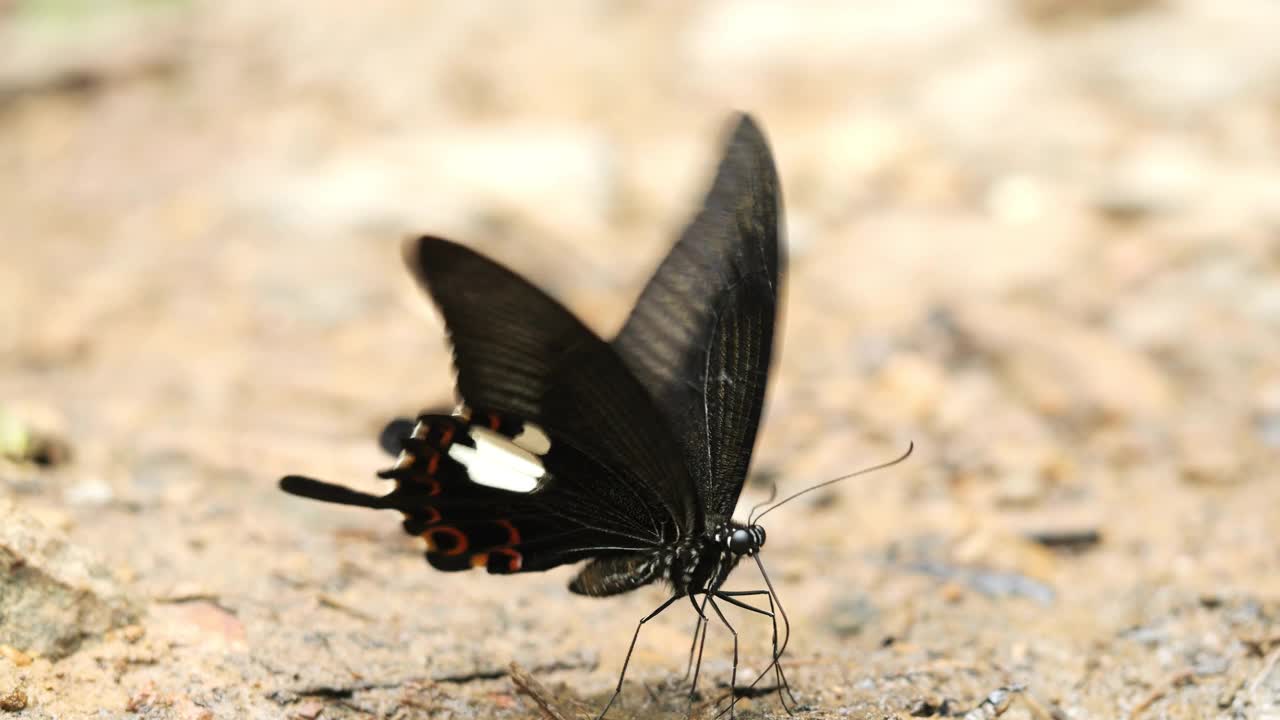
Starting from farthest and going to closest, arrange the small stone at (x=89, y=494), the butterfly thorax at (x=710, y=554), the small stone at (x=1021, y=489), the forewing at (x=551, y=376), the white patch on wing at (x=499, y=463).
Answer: the small stone at (x=1021, y=489)
the small stone at (x=89, y=494)
the butterfly thorax at (x=710, y=554)
the white patch on wing at (x=499, y=463)
the forewing at (x=551, y=376)

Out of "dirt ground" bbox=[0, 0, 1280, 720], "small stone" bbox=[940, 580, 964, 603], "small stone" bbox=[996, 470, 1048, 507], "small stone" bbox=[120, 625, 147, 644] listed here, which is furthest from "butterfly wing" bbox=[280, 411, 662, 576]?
"small stone" bbox=[996, 470, 1048, 507]

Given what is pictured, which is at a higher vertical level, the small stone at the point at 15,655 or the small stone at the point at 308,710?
the small stone at the point at 15,655

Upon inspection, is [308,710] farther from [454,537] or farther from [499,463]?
[499,463]

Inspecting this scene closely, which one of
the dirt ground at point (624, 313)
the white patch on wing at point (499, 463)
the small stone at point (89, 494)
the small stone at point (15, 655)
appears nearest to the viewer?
the small stone at point (15, 655)

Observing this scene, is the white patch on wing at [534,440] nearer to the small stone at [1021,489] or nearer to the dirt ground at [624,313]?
the dirt ground at [624,313]

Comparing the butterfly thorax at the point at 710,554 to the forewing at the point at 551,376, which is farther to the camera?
the butterfly thorax at the point at 710,554

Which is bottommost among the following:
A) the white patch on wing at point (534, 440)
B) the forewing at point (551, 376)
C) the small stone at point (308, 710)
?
the small stone at point (308, 710)

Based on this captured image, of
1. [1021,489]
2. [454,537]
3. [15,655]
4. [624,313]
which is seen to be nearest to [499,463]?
[454,537]

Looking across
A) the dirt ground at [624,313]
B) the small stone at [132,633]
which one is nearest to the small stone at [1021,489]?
the dirt ground at [624,313]

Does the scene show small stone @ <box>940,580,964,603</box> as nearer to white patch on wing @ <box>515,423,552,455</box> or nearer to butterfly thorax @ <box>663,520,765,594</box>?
butterfly thorax @ <box>663,520,765,594</box>
